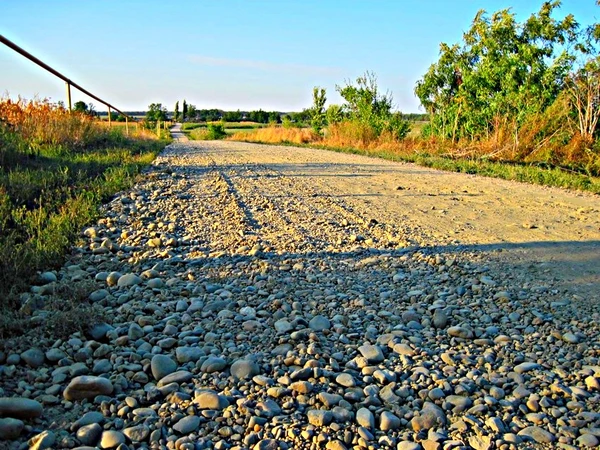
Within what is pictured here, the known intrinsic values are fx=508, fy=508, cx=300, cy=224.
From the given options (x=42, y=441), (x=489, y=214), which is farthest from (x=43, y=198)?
(x=489, y=214)

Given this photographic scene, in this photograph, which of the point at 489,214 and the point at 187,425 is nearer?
the point at 187,425

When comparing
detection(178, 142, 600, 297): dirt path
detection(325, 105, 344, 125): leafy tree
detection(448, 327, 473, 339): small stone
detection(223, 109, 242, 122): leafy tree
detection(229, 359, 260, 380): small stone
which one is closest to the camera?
detection(229, 359, 260, 380): small stone

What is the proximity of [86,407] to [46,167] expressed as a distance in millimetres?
6294

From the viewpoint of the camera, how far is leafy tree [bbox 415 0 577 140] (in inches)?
554

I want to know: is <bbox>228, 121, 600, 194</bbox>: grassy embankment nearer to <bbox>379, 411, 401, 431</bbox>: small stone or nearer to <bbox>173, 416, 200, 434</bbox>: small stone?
<bbox>379, 411, 401, 431</bbox>: small stone

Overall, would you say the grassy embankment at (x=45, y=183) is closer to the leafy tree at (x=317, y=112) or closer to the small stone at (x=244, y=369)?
the small stone at (x=244, y=369)

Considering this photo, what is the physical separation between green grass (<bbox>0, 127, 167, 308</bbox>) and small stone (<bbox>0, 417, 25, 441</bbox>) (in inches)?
48.1

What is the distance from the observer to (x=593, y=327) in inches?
112

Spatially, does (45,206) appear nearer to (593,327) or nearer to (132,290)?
(132,290)

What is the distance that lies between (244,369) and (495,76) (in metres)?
15.0

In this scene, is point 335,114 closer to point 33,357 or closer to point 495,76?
point 495,76

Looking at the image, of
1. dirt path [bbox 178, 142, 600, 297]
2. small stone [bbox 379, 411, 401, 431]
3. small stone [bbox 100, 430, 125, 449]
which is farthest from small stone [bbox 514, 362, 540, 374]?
small stone [bbox 100, 430, 125, 449]

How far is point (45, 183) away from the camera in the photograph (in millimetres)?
6195

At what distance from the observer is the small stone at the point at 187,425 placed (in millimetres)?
1929
